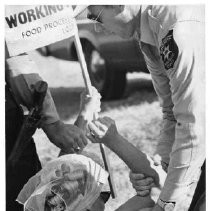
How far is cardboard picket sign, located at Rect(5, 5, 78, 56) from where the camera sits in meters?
2.22

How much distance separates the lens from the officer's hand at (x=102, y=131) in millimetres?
2109

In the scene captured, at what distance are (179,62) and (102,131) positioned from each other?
1.59 ft

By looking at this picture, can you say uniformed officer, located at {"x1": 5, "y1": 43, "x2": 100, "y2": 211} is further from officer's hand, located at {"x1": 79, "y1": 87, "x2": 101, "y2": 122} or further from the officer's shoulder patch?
the officer's shoulder patch

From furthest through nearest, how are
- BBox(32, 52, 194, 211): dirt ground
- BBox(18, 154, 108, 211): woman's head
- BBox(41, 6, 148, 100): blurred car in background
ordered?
BBox(41, 6, 148, 100): blurred car in background < BBox(32, 52, 194, 211): dirt ground < BBox(18, 154, 108, 211): woman's head

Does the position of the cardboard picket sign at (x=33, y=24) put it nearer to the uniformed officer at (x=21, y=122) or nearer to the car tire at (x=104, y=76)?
the uniformed officer at (x=21, y=122)

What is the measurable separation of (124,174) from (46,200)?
54.6 inches

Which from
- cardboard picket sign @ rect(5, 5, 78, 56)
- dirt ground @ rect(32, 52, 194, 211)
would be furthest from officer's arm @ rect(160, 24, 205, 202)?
dirt ground @ rect(32, 52, 194, 211)

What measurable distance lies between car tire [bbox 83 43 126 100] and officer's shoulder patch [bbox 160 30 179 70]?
2.13 metres

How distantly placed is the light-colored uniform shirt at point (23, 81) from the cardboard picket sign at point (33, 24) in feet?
0.18

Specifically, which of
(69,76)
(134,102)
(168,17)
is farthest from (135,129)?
(168,17)

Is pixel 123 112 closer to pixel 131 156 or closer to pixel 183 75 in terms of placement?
pixel 131 156

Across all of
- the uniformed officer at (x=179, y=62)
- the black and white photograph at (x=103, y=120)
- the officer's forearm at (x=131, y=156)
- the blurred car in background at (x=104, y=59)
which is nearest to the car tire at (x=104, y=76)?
the blurred car in background at (x=104, y=59)

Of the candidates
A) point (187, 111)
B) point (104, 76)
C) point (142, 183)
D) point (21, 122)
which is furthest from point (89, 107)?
point (104, 76)
